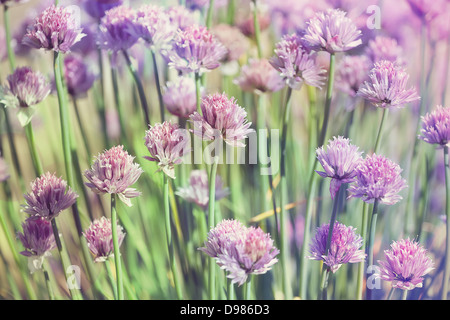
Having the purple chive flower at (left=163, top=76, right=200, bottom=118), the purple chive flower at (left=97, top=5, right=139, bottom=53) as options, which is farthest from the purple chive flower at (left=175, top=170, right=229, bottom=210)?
the purple chive flower at (left=97, top=5, right=139, bottom=53)

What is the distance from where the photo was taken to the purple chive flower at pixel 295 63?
1.58ft

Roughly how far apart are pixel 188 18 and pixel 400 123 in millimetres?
311

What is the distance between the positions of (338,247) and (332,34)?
0.79 feet

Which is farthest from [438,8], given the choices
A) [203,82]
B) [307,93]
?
[203,82]

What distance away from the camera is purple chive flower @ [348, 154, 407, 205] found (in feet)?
1.52

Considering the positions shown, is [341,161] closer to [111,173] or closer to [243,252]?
[243,252]

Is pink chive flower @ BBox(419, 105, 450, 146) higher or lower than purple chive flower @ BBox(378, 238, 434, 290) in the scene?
higher

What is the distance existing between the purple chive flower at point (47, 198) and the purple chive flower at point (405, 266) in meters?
0.39

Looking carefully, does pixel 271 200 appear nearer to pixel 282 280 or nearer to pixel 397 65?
pixel 282 280

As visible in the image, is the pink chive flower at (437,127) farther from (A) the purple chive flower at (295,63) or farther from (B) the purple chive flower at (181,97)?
(B) the purple chive flower at (181,97)

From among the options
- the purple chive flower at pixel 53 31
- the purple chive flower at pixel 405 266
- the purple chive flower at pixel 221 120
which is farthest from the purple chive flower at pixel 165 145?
the purple chive flower at pixel 405 266

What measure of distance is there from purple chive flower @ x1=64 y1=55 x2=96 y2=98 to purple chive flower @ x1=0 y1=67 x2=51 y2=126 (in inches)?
1.1

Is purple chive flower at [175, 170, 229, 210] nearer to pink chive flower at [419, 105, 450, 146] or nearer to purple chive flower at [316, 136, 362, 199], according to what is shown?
purple chive flower at [316, 136, 362, 199]
